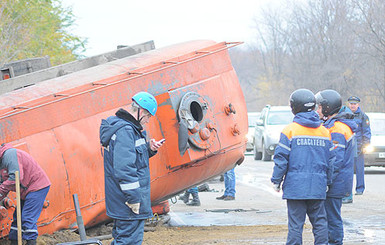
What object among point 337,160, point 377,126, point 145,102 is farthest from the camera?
point 377,126

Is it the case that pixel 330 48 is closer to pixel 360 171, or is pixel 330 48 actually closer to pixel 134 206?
pixel 360 171

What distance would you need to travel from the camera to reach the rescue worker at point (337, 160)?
24.7 feet

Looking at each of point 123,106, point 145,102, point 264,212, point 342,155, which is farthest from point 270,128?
point 145,102

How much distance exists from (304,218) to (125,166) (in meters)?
2.08

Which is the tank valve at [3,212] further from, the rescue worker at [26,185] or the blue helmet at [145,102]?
the blue helmet at [145,102]

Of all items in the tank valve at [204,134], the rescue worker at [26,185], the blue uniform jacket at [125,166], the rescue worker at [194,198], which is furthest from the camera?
the rescue worker at [194,198]

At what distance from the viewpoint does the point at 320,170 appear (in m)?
6.93

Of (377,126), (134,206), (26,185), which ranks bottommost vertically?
(377,126)

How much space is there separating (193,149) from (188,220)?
86.9 inches

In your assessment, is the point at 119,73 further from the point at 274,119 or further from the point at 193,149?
the point at 274,119

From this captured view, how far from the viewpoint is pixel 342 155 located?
7.61m

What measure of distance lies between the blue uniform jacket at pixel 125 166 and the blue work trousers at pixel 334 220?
237 centimetres

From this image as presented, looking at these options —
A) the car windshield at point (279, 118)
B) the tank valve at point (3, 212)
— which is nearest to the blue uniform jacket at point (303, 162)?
the tank valve at point (3, 212)

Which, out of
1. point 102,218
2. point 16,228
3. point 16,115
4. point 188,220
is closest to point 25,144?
point 16,115
